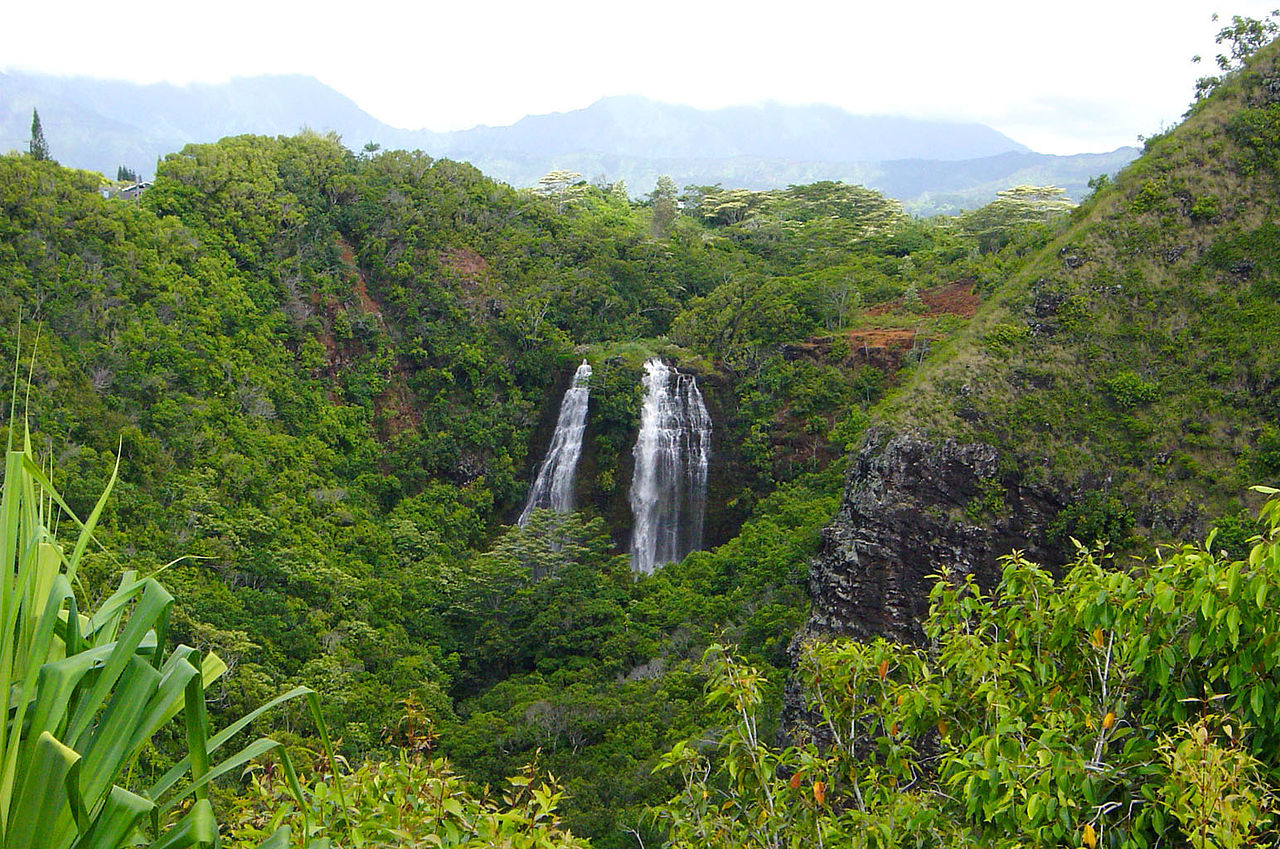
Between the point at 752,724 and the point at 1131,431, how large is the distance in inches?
506

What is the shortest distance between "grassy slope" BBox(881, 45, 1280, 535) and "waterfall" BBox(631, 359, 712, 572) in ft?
29.2

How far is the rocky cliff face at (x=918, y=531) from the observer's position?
13828 mm

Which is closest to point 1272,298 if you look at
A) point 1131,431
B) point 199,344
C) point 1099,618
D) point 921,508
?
point 1131,431

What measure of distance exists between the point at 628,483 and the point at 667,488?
102 centimetres

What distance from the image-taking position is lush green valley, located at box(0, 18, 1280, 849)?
3.00 meters

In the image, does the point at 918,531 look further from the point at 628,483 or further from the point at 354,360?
the point at 354,360

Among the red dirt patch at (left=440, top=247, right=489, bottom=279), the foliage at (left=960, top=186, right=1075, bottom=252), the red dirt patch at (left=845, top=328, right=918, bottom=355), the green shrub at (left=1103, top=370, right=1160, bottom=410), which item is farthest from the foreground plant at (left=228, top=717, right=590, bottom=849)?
the foliage at (left=960, top=186, right=1075, bottom=252)

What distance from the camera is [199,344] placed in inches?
811

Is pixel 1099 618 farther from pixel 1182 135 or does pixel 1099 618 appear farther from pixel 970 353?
pixel 1182 135

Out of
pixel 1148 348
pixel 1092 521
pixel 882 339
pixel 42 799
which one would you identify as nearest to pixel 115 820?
pixel 42 799

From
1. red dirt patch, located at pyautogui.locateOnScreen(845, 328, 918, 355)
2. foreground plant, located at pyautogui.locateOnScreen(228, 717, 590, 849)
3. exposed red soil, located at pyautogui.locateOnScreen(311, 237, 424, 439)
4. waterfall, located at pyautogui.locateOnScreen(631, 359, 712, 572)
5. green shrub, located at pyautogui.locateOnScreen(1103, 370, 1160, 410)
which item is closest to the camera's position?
foreground plant, located at pyautogui.locateOnScreen(228, 717, 590, 849)

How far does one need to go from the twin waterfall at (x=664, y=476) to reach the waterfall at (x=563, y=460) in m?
0.03

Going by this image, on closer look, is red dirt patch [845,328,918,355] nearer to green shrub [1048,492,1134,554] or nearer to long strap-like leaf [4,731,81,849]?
green shrub [1048,492,1134,554]

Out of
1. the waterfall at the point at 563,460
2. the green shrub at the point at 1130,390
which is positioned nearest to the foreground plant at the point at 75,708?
the green shrub at the point at 1130,390
